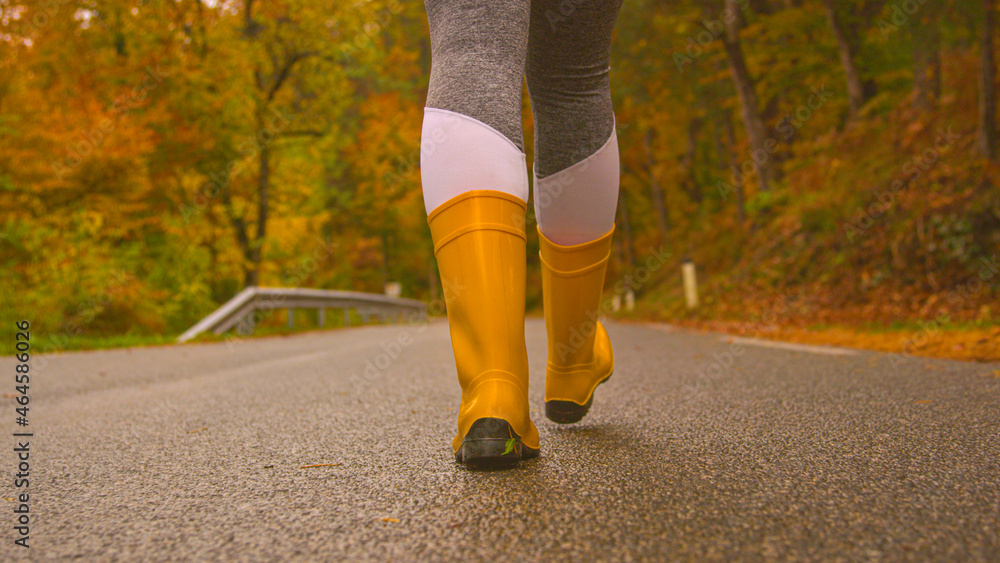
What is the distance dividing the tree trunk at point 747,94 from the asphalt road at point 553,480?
377 inches

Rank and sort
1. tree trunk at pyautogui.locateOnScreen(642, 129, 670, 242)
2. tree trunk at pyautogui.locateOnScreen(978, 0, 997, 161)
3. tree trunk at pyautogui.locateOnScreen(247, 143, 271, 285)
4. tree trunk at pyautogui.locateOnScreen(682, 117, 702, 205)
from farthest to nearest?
tree trunk at pyautogui.locateOnScreen(682, 117, 702, 205), tree trunk at pyautogui.locateOnScreen(642, 129, 670, 242), tree trunk at pyautogui.locateOnScreen(247, 143, 271, 285), tree trunk at pyautogui.locateOnScreen(978, 0, 997, 161)

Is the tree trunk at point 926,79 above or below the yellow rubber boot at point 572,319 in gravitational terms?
above

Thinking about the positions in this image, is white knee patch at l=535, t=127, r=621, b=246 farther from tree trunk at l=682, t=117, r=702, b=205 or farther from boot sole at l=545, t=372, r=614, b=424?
tree trunk at l=682, t=117, r=702, b=205

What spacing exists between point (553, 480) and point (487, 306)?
1.10ft

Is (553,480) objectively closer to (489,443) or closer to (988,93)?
(489,443)

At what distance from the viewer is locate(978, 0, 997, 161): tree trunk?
5.57 meters

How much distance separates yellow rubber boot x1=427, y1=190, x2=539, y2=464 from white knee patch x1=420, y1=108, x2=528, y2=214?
0.08ft

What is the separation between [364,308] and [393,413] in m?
13.5

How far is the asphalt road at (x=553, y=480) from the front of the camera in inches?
33.1

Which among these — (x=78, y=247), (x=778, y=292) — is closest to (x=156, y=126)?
(x=78, y=247)

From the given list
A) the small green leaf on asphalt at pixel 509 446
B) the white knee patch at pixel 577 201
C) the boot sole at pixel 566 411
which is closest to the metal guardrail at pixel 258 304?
the boot sole at pixel 566 411

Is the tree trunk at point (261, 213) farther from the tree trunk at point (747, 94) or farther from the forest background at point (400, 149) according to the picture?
the tree trunk at point (747, 94)

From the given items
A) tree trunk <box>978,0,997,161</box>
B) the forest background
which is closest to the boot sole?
the forest background

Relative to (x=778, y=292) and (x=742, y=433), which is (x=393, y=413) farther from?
(x=778, y=292)
